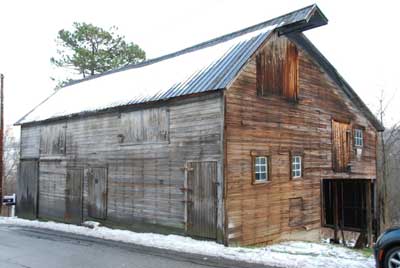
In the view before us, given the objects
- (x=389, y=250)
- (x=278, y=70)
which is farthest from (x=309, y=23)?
Answer: (x=389, y=250)

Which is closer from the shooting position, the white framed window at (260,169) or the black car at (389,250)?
the black car at (389,250)

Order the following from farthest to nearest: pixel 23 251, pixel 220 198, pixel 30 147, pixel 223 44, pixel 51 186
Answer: pixel 30 147 → pixel 51 186 → pixel 223 44 → pixel 220 198 → pixel 23 251

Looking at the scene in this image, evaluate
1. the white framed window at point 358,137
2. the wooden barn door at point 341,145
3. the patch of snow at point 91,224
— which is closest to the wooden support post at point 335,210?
the wooden barn door at point 341,145

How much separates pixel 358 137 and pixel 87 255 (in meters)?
13.9

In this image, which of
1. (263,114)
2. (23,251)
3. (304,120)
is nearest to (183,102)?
(263,114)

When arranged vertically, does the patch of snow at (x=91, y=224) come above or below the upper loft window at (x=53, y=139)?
below

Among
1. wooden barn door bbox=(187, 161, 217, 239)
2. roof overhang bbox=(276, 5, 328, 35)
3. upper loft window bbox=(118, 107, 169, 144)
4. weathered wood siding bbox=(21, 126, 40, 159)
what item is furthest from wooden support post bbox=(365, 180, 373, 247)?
weathered wood siding bbox=(21, 126, 40, 159)

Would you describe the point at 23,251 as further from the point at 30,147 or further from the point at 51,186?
the point at 30,147

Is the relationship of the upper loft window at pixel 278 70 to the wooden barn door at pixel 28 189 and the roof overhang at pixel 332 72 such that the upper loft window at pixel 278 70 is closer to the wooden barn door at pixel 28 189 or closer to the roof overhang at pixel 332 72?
the roof overhang at pixel 332 72

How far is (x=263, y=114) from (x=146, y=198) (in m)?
4.77

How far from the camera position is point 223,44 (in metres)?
16.0

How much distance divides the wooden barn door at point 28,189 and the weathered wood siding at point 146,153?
229 cm

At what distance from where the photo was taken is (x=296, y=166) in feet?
48.9

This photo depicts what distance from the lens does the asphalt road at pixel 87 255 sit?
8.76 metres
